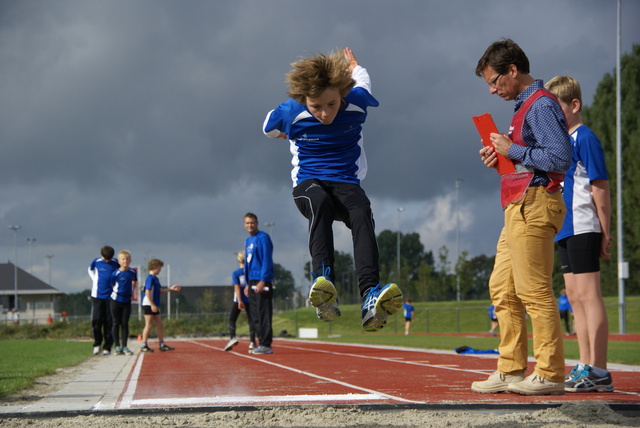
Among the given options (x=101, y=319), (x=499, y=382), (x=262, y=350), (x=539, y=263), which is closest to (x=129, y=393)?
(x=499, y=382)

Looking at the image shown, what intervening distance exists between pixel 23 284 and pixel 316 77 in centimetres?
10545

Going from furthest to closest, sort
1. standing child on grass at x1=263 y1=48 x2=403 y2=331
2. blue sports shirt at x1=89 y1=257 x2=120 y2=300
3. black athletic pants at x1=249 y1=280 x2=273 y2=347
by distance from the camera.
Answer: blue sports shirt at x1=89 y1=257 x2=120 y2=300 → black athletic pants at x1=249 y1=280 x2=273 y2=347 → standing child on grass at x1=263 y1=48 x2=403 y2=331

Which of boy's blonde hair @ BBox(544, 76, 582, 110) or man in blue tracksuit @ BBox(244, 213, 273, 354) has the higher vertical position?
boy's blonde hair @ BBox(544, 76, 582, 110)

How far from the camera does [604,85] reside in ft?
173

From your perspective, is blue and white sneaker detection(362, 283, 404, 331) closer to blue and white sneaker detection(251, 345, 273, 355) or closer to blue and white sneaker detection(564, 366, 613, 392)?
blue and white sneaker detection(564, 366, 613, 392)

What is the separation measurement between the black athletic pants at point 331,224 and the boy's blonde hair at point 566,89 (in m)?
2.16

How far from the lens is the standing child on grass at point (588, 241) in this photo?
5574 millimetres

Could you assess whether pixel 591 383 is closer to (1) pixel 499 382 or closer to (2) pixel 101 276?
(1) pixel 499 382

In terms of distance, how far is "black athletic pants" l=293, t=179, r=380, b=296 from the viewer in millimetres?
4641

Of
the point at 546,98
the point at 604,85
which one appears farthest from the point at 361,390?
the point at 604,85

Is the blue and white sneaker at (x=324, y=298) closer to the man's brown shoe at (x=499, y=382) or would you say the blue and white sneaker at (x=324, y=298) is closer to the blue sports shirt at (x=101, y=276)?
the man's brown shoe at (x=499, y=382)

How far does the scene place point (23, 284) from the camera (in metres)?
101

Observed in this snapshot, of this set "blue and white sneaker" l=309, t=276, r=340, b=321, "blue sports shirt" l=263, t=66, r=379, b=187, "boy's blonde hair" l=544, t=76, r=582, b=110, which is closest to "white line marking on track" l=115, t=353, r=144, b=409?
"blue and white sneaker" l=309, t=276, r=340, b=321

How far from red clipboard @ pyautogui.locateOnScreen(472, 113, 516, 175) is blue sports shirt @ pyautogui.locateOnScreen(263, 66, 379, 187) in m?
0.81
